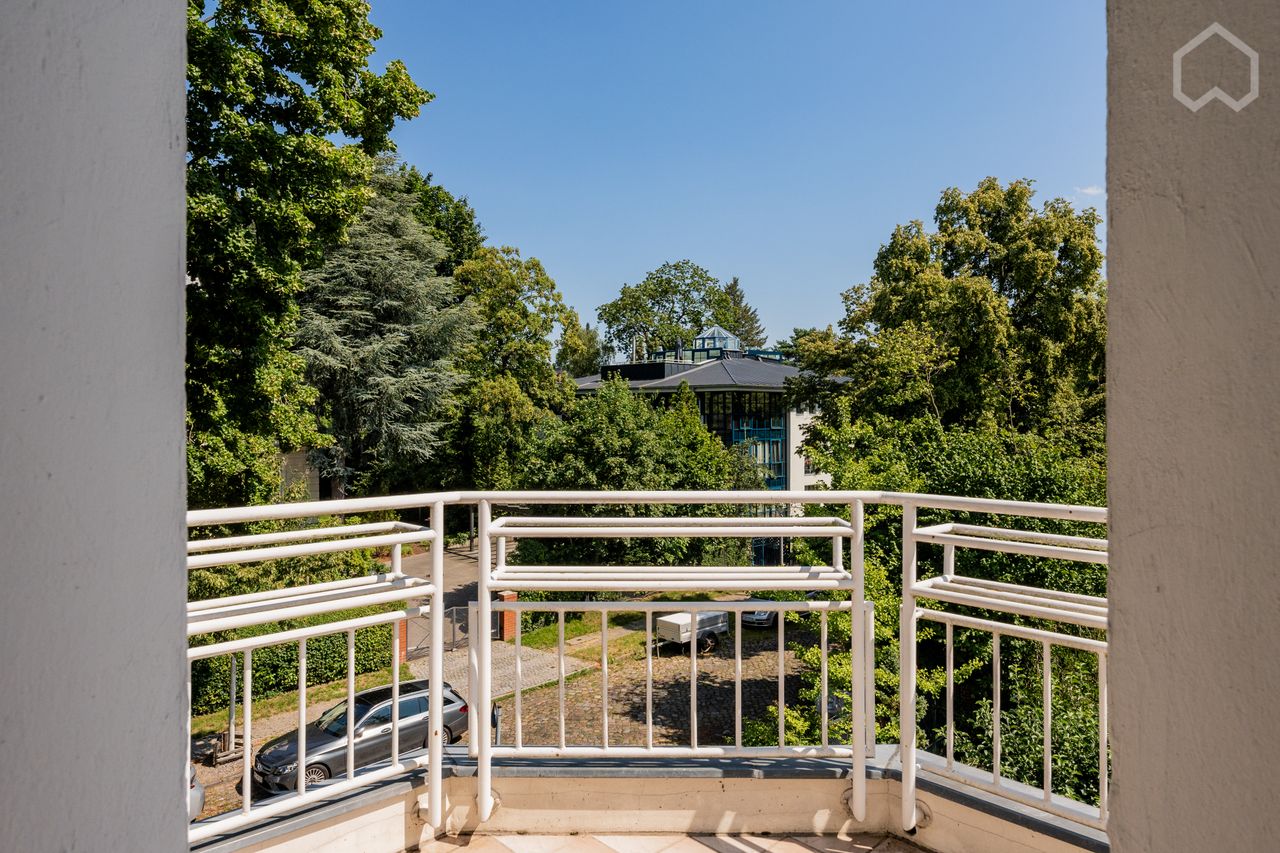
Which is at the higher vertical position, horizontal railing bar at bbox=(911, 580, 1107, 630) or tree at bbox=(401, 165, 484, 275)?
tree at bbox=(401, 165, 484, 275)

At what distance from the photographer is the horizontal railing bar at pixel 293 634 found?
6.98 feet

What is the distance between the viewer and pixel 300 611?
228cm

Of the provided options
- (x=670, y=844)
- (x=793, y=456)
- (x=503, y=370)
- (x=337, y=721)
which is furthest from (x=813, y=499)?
(x=793, y=456)

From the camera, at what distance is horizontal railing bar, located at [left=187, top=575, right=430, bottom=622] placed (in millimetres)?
2115

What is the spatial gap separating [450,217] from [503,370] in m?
6.95

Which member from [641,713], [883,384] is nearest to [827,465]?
[883,384]

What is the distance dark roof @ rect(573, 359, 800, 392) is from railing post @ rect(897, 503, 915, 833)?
23045 mm
